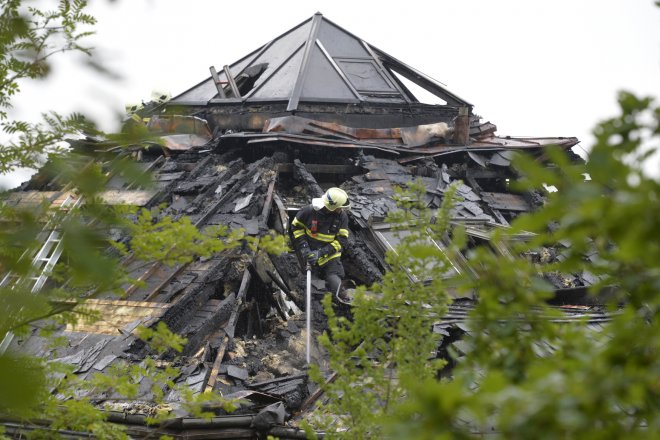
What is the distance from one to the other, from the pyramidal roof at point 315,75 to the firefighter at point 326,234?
11.7ft

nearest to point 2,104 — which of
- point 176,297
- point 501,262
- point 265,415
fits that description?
point 501,262

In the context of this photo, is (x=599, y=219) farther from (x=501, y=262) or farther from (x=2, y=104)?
(x=2, y=104)

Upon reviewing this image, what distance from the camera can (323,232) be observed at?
8336 millimetres

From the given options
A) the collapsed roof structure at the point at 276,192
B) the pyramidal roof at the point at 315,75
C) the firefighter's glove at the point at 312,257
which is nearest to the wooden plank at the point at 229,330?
the collapsed roof structure at the point at 276,192

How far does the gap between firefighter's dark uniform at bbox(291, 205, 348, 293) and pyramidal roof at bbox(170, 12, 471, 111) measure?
3564mm

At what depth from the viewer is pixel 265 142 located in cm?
1041

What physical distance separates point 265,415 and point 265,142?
6102mm

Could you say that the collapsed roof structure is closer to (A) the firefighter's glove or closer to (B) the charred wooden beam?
(B) the charred wooden beam

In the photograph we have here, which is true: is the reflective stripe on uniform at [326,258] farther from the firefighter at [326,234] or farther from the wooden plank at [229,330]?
the wooden plank at [229,330]

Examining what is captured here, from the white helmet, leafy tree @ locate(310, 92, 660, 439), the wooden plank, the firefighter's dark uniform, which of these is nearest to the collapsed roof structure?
the wooden plank

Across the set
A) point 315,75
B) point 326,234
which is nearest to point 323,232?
point 326,234

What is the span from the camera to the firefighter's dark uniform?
8.12 metres

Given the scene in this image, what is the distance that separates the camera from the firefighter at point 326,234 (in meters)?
8.02

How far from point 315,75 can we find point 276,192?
11.9 feet
